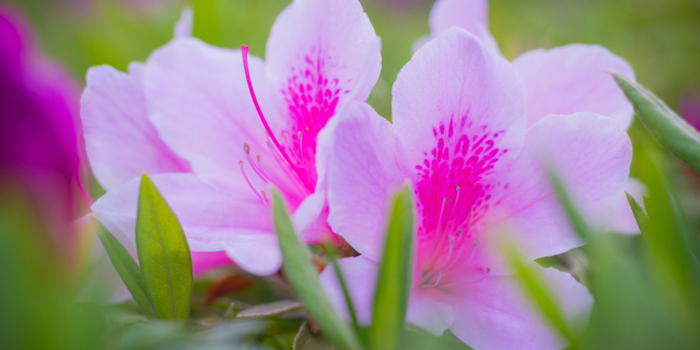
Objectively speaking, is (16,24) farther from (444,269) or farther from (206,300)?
(444,269)

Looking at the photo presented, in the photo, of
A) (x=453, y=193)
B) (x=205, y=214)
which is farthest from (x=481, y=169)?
(x=205, y=214)

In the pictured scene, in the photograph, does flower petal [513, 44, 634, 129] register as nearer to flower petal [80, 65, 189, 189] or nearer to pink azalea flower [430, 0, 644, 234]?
pink azalea flower [430, 0, 644, 234]

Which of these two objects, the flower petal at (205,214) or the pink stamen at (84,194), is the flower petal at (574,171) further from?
the pink stamen at (84,194)

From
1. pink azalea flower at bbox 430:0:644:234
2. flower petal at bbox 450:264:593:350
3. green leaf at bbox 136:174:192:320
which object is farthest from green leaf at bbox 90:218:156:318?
pink azalea flower at bbox 430:0:644:234

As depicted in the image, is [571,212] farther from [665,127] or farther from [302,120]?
[302,120]

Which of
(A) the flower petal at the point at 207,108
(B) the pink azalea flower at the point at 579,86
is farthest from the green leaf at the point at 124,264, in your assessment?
(B) the pink azalea flower at the point at 579,86
